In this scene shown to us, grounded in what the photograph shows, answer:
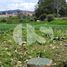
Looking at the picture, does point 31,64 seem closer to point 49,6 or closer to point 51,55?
point 51,55

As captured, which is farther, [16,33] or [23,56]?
[16,33]

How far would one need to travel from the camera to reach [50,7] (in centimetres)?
3072

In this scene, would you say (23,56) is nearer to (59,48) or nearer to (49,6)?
(59,48)

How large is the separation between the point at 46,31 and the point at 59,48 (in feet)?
6.03

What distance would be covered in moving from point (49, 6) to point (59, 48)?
25643mm

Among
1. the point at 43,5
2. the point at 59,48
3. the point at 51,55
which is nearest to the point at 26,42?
the point at 59,48

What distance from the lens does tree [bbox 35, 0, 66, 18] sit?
28.2 m

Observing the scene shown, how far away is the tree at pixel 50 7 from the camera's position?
1111 inches

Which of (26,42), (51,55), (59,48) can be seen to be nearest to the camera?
(51,55)

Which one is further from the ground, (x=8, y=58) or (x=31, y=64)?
(x=31, y=64)

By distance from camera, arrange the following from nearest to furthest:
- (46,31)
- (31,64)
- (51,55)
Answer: (31,64) < (51,55) < (46,31)

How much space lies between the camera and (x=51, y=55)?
4.95 metres

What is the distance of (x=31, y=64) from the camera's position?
264 centimetres

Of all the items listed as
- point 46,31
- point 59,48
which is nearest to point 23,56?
point 59,48
